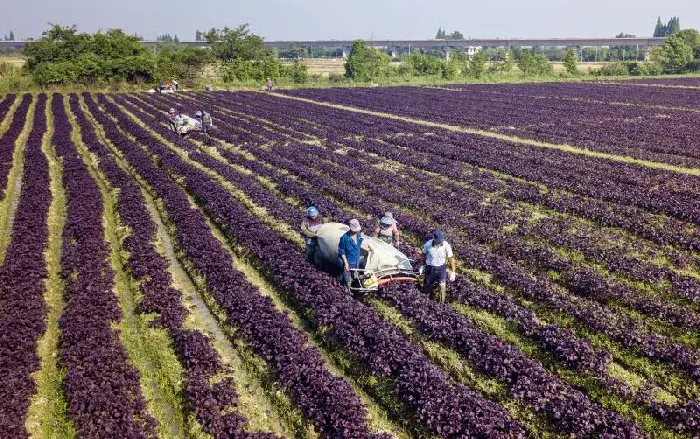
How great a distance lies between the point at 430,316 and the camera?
36.3 feet

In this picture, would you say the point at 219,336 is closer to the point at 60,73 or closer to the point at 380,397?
the point at 380,397

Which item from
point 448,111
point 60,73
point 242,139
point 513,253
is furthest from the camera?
point 60,73

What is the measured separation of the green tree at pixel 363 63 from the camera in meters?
83.6

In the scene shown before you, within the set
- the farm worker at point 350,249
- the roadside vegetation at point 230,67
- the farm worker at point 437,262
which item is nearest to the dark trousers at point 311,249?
the farm worker at point 350,249

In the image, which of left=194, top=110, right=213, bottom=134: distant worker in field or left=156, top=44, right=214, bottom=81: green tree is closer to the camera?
left=194, top=110, right=213, bottom=134: distant worker in field

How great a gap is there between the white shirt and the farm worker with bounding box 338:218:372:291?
135cm

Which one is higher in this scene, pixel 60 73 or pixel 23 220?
pixel 60 73

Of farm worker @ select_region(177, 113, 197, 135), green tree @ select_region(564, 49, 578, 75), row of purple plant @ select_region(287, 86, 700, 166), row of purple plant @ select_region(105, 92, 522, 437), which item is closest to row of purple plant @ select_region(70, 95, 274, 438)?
row of purple plant @ select_region(105, 92, 522, 437)

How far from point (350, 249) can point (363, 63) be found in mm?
76442

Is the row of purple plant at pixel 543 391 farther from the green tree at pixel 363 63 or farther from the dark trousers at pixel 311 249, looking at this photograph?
the green tree at pixel 363 63

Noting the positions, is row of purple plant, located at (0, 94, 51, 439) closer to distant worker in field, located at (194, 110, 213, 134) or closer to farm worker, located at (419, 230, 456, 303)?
farm worker, located at (419, 230, 456, 303)

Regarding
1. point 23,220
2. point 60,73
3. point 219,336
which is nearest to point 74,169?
point 23,220

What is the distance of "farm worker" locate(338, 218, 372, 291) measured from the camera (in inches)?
464

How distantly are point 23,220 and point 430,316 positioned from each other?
46.7 ft
